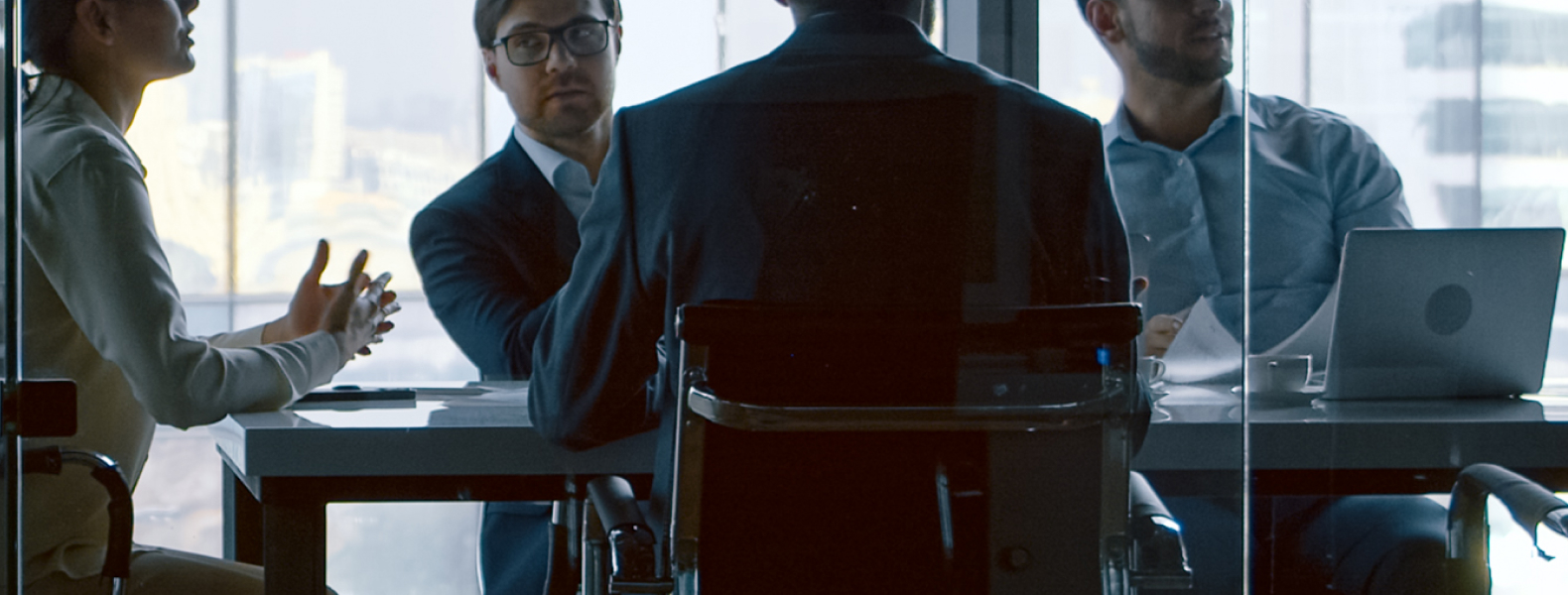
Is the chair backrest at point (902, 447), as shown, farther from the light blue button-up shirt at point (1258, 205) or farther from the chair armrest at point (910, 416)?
the light blue button-up shirt at point (1258, 205)

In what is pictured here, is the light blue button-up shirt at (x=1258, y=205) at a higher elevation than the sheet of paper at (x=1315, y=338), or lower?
higher

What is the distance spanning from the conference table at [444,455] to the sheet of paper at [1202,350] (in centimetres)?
2

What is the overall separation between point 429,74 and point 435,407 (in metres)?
0.36

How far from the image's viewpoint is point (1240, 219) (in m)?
1.42

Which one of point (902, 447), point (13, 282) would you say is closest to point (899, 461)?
point (902, 447)

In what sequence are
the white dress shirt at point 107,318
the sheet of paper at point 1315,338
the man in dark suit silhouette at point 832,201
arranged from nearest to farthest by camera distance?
1. the man in dark suit silhouette at point 832,201
2. the white dress shirt at point 107,318
3. the sheet of paper at point 1315,338

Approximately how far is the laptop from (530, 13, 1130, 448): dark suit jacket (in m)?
0.48

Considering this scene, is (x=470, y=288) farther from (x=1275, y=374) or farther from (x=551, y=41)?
(x=1275, y=374)

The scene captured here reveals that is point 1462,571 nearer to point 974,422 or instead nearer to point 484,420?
point 974,422

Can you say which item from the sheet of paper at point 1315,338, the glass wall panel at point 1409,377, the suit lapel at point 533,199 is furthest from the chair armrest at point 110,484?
the sheet of paper at point 1315,338

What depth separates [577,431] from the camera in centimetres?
128

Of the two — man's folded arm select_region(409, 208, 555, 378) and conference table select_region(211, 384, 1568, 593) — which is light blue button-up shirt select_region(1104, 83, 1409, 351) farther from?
man's folded arm select_region(409, 208, 555, 378)

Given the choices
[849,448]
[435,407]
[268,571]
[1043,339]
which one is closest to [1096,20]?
[1043,339]

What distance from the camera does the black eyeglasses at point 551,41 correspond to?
1242mm
